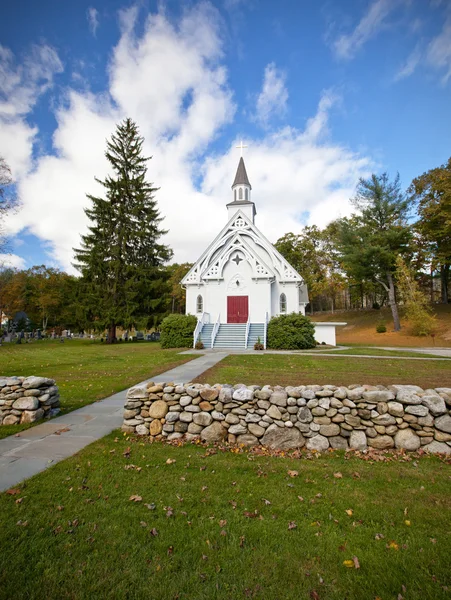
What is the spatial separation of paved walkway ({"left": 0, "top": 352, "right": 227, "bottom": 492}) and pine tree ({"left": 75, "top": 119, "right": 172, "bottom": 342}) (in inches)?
892

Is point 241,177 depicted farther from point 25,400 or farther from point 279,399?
point 279,399

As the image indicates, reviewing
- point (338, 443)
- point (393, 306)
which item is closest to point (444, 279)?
point (393, 306)

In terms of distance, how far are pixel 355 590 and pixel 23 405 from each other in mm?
6253

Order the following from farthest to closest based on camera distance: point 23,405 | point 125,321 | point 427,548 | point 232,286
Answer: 1. point 125,321
2. point 232,286
3. point 23,405
4. point 427,548

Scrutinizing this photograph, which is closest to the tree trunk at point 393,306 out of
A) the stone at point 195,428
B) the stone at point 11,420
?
the stone at point 195,428

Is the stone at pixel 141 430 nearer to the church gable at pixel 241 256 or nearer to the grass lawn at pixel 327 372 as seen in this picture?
the grass lawn at pixel 327 372

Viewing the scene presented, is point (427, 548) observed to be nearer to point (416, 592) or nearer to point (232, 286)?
point (416, 592)

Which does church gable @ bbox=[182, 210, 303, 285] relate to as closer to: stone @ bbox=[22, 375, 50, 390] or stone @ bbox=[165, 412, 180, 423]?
stone @ bbox=[22, 375, 50, 390]

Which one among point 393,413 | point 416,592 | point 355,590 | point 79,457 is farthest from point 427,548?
point 79,457

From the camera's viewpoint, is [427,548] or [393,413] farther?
[393,413]

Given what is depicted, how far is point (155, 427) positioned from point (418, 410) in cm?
435

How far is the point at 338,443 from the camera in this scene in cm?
502

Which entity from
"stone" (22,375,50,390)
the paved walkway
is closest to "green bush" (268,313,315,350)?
the paved walkway

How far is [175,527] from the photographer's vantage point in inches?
121
